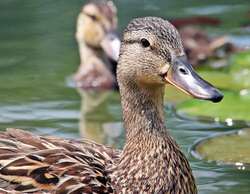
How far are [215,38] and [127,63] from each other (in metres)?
3.99

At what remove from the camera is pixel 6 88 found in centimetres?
844

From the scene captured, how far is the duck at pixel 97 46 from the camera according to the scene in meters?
8.84

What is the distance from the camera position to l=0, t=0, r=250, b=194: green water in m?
7.16

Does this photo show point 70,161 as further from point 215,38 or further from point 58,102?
point 215,38

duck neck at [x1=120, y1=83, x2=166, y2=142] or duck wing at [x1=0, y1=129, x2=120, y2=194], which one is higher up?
duck neck at [x1=120, y1=83, x2=166, y2=142]

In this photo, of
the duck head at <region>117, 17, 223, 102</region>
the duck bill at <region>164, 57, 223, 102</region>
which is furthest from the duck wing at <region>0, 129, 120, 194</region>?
the duck bill at <region>164, 57, 223, 102</region>

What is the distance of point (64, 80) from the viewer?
8.79m

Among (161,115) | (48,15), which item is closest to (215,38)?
(48,15)

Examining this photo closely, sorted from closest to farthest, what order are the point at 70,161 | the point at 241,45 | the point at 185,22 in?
the point at 70,161, the point at 241,45, the point at 185,22

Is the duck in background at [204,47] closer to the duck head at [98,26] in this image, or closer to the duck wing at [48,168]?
the duck head at [98,26]

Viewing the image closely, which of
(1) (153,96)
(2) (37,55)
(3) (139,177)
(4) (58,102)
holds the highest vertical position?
(2) (37,55)

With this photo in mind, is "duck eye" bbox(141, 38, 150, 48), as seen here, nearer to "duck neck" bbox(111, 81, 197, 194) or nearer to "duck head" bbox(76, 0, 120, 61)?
"duck neck" bbox(111, 81, 197, 194)

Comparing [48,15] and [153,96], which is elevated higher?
[48,15]

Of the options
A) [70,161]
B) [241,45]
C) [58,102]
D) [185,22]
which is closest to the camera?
[70,161]
